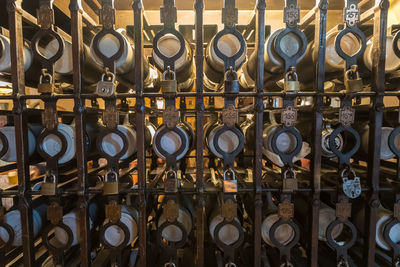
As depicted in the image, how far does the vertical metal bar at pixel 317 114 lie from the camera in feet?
3.47

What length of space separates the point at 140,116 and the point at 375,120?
1259 millimetres

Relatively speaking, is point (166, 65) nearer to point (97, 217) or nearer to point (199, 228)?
point (199, 228)

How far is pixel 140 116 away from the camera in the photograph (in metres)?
1.09

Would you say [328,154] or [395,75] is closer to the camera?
[395,75]

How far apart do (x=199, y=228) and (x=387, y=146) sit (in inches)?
46.4

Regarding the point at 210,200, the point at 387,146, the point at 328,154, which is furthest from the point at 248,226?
the point at 387,146

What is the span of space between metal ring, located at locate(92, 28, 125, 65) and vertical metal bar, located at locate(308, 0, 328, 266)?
1.04 meters

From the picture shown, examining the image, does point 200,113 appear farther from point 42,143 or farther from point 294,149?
point 42,143

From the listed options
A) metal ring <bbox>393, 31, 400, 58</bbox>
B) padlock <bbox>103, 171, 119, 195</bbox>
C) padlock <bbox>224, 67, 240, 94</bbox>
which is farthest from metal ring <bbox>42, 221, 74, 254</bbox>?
metal ring <bbox>393, 31, 400, 58</bbox>

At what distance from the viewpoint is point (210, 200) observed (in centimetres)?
154

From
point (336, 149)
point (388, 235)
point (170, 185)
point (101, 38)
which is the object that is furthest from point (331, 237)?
point (101, 38)

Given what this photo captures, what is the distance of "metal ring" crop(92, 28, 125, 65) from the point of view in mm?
1037

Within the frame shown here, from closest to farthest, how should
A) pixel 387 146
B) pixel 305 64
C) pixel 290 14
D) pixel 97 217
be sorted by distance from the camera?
pixel 290 14 < pixel 387 146 < pixel 305 64 < pixel 97 217

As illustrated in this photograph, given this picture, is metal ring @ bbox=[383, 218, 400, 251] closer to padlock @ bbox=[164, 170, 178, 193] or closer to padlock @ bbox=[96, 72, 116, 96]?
padlock @ bbox=[164, 170, 178, 193]
